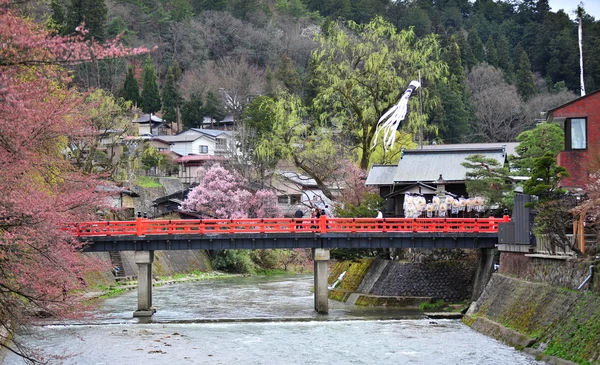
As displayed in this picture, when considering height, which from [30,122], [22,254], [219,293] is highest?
[30,122]

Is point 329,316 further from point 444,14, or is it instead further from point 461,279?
point 444,14

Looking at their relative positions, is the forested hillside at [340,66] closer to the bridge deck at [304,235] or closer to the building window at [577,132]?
the bridge deck at [304,235]

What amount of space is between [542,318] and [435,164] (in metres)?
Result: 22.9

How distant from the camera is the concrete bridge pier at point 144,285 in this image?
37.2 m

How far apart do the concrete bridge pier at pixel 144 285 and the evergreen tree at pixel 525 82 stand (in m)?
63.7

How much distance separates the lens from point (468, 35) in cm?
11062

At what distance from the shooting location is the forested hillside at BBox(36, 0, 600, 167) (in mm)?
52594

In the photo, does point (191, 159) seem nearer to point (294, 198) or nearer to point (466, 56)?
point (294, 198)

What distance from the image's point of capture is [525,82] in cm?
9306

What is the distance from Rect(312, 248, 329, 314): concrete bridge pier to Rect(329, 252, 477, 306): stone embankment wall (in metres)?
3.43

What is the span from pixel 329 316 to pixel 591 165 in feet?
41.7

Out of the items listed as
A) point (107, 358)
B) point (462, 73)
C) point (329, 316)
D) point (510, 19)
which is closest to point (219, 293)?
point (329, 316)

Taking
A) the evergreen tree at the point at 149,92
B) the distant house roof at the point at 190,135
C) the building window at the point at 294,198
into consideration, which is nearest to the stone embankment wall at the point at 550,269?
the building window at the point at 294,198

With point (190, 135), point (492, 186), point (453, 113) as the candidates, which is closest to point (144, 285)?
point (492, 186)
